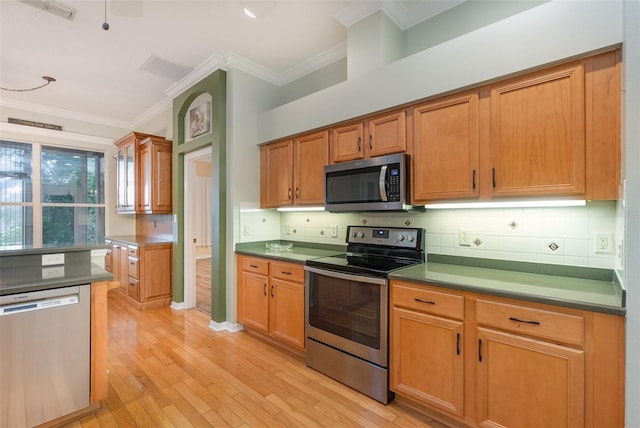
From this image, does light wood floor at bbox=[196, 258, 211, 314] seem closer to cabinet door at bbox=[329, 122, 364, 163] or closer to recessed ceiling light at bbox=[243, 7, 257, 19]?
cabinet door at bbox=[329, 122, 364, 163]

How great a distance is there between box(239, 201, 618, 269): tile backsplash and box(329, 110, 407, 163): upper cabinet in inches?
23.5

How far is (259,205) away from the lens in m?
3.37

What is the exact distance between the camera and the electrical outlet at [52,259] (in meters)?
1.84

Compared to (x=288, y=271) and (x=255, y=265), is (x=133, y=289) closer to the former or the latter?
(x=255, y=265)

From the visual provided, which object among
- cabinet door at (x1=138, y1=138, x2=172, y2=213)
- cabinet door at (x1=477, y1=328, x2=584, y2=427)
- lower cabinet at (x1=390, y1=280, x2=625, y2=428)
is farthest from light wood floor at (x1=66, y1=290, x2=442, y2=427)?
cabinet door at (x1=138, y1=138, x2=172, y2=213)

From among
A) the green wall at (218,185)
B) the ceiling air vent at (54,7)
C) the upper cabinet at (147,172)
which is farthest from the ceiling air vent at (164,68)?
the upper cabinet at (147,172)

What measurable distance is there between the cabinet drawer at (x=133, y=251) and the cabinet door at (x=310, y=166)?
8.26 feet

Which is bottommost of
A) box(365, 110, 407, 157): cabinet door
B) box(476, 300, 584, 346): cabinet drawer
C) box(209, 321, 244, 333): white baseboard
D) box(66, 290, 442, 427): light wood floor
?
box(66, 290, 442, 427): light wood floor

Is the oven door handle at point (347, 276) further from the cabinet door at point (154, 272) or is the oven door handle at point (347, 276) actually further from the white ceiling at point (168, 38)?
the cabinet door at point (154, 272)

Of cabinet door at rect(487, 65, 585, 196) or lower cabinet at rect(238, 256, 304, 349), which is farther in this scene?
lower cabinet at rect(238, 256, 304, 349)

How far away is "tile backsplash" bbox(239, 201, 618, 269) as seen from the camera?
5.54 feet

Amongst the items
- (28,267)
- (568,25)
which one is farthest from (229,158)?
(568,25)

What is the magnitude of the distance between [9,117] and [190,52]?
12.3ft

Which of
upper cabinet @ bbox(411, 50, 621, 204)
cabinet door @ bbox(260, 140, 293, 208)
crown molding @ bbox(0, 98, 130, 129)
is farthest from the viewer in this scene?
crown molding @ bbox(0, 98, 130, 129)
